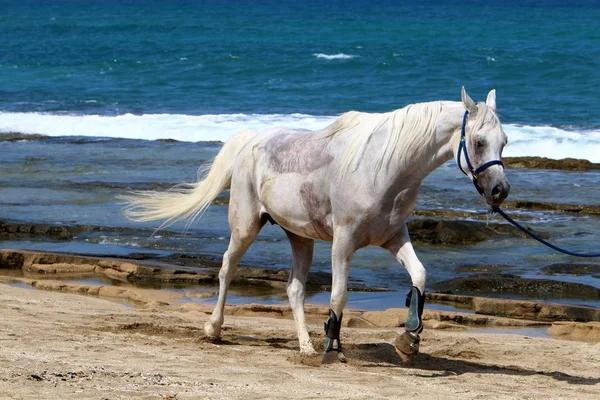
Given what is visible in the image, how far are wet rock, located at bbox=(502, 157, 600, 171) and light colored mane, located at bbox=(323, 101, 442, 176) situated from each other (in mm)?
12880

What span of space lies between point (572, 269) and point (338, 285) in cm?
498

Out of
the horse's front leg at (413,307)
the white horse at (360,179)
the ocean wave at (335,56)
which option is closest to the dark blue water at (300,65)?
the ocean wave at (335,56)

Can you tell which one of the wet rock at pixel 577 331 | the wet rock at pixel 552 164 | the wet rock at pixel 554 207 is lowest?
the wet rock at pixel 552 164

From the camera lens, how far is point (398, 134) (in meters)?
6.16

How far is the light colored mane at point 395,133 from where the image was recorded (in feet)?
20.0

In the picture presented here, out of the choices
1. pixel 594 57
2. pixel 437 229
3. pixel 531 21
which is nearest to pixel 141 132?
pixel 437 229

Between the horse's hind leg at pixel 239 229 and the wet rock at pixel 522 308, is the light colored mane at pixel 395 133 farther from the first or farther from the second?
the wet rock at pixel 522 308

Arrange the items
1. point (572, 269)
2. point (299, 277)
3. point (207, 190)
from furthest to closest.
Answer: point (572, 269) < point (207, 190) < point (299, 277)

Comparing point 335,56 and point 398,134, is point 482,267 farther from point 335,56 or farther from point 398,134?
point 335,56

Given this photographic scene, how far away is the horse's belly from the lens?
656 centimetres

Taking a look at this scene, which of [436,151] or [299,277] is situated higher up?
[436,151]

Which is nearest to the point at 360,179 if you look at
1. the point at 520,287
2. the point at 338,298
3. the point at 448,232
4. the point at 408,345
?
the point at 338,298

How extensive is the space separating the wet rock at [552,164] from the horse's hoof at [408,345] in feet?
42.7

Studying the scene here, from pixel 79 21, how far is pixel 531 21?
33.1 meters
